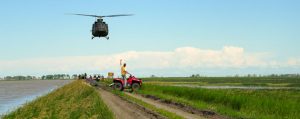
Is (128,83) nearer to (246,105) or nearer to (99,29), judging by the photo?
(99,29)

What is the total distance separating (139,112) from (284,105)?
6.75m

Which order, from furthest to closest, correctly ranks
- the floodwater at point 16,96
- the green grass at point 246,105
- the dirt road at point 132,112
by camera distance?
the floodwater at point 16,96, the green grass at point 246,105, the dirt road at point 132,112

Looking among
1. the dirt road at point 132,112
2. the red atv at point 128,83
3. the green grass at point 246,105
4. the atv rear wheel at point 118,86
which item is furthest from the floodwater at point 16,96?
the green grass at point 246,105

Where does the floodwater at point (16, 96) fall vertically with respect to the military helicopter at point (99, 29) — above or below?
below

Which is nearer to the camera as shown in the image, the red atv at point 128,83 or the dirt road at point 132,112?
the dirt road at point 132,112

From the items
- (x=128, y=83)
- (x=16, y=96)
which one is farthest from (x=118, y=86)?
(x=16, y=96)

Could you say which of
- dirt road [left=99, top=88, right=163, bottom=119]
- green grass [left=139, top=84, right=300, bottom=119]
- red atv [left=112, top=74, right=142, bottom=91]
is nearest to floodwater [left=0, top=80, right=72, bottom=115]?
red atv [left=112, top=74, right=142, bottom=91]

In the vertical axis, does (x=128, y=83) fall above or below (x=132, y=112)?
above

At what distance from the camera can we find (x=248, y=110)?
71.9 ft

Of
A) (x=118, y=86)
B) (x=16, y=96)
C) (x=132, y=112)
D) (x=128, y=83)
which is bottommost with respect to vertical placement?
(x=16, y=96)

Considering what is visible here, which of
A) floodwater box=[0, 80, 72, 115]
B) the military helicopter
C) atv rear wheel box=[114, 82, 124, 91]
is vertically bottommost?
A: floodwater box=[0, 80, 72, 115]

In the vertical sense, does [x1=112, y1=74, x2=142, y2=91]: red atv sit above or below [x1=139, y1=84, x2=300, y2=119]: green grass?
above

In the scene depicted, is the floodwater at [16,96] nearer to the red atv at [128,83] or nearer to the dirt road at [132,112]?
the red atv at [128,83]

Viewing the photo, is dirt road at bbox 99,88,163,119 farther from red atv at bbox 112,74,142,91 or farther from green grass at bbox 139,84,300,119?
red atv at bbox 112,74,142,91
